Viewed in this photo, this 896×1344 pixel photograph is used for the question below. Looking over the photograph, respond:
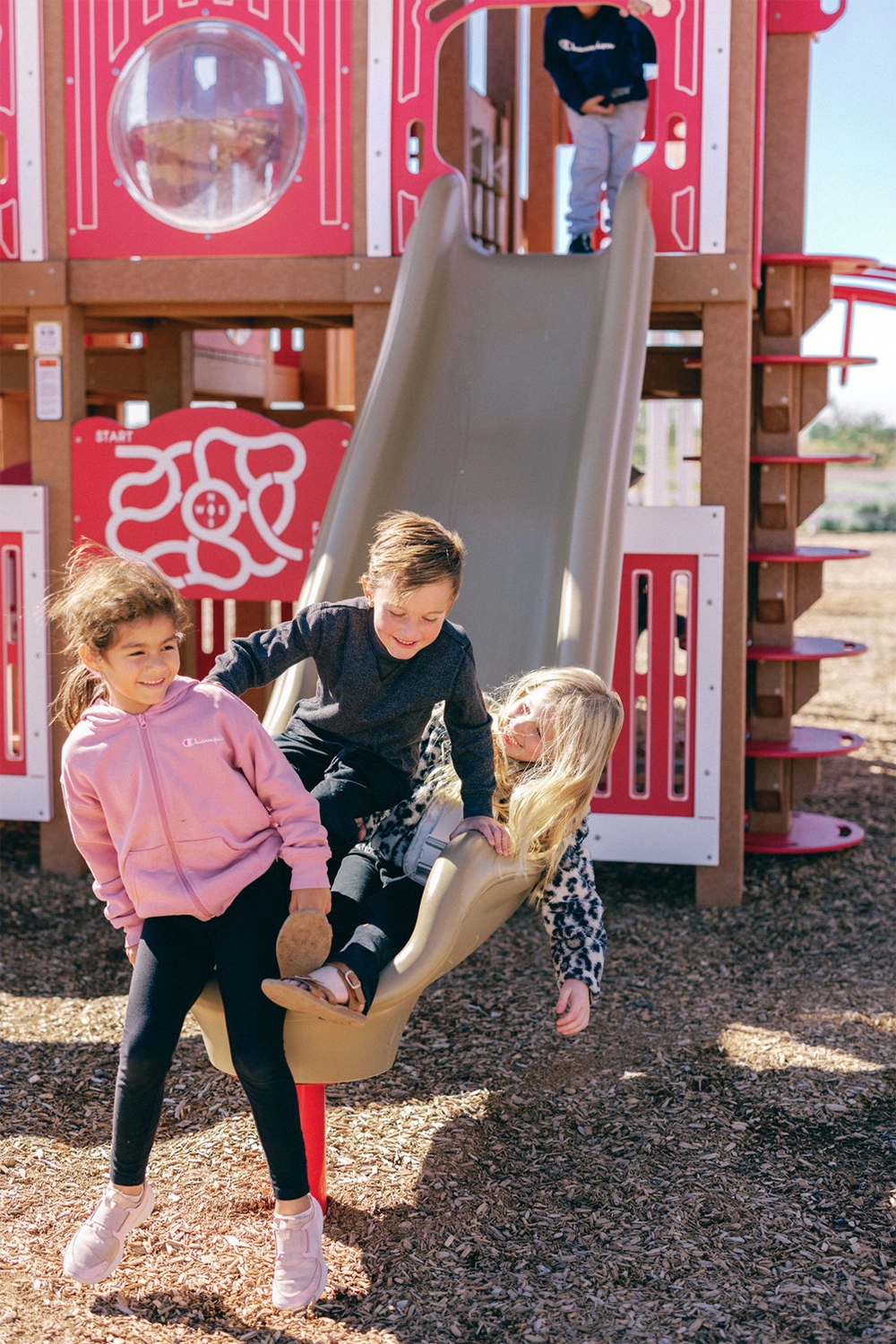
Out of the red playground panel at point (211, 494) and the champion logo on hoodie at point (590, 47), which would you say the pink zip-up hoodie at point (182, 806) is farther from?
the champion logo on hoodie at point (590, 47)

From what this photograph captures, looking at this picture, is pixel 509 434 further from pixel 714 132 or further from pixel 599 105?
pixel 599 105

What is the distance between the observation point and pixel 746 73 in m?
4.66

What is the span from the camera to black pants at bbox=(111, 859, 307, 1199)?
2.38 m

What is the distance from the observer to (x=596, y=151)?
5348 mm

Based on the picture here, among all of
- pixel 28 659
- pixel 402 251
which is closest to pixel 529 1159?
pixel 28 659

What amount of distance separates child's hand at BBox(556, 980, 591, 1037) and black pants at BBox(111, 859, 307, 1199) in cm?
61

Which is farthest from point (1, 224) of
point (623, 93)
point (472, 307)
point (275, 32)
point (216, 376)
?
point (216, 376)

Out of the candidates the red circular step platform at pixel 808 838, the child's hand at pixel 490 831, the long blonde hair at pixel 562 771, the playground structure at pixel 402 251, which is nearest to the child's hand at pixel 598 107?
the playground structure at pixel 402 251

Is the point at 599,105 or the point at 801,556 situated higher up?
the point at 599,105

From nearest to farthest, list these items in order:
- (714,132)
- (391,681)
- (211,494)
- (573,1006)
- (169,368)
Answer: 1. (573,1006)
2. (391,681)
3. (714,132)
4. (211,494)
5. (169,368)

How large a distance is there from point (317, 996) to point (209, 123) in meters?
3.67

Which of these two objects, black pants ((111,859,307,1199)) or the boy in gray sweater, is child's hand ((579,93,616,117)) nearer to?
the boy in gray sweater

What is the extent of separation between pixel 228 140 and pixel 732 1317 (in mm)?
4181

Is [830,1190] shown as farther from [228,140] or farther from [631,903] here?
[228,140]
